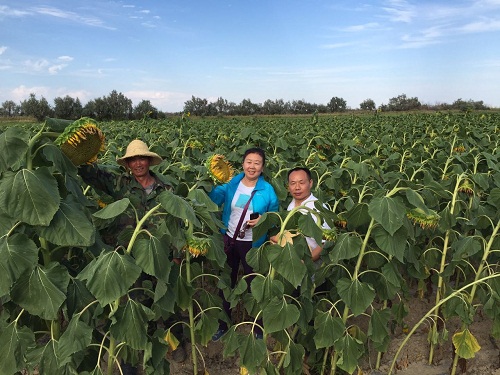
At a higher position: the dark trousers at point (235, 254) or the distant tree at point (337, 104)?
the distant tree at point (337, 104)

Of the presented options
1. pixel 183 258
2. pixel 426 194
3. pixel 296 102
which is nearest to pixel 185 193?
pixel 183 258

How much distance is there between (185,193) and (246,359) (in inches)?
42.2

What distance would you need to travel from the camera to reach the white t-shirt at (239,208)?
3.79 metres

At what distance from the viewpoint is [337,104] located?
6988 centimetres

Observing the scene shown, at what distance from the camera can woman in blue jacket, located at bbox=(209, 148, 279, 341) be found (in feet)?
12.3

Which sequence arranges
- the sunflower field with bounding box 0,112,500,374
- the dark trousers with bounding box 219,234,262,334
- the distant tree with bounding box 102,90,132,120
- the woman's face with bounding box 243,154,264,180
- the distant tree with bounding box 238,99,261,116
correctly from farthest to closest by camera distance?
the distant tree with bounding box 238,99,261,116 → the distant tree with bounding box 102,90,132,120 → the dark trousers with bounding box 219,234,262,334 → the woman's face with bounding box 243,154,264,180 → the sunflower field with bounding box 0,112,500,374

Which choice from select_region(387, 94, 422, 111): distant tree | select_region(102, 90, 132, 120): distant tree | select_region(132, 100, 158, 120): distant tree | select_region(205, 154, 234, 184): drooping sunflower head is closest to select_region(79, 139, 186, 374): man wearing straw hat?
select_region(205, 154, 234, 184): drooping sunflower head

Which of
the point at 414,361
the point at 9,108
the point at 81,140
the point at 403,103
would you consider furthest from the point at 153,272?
the point at 9,108

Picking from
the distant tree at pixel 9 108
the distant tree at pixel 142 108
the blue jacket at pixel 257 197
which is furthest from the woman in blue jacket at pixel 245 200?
the distant tree at pixel 9 108

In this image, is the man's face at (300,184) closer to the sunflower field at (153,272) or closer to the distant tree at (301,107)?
the sunflower field at (153,272)

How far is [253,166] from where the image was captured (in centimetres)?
371

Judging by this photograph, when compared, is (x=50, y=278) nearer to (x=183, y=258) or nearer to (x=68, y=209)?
(x=68, y=209)

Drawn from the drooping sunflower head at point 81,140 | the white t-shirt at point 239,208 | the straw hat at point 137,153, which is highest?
the drooping sunflower head at point 81,140

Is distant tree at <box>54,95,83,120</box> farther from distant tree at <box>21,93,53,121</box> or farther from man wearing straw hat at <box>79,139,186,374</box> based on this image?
man wearing straw hat at <box>79,139,186,374</box>
